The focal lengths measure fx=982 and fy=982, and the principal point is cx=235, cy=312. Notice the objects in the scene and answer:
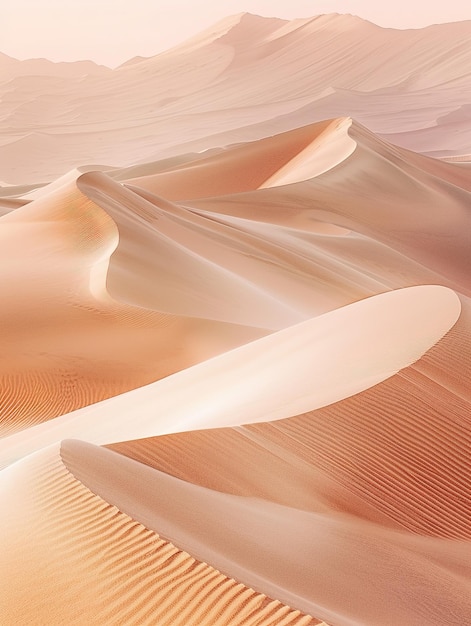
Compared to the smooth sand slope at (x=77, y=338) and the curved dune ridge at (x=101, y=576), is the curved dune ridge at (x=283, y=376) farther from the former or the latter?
the curved dune ridge at (x=101, y=576)

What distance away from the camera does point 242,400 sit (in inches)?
283

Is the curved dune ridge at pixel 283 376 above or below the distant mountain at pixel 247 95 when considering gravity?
above

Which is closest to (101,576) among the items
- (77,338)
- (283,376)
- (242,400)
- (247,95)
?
(242,400)

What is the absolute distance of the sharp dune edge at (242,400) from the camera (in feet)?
12.0

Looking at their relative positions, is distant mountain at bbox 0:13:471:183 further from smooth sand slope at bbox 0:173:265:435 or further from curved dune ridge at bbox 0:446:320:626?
curved dune ridge at bbox 0:446:320:626

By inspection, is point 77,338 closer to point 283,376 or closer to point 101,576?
point 283,376

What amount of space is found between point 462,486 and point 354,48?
340 ft

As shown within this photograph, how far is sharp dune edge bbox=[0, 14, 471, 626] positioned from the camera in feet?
12.0

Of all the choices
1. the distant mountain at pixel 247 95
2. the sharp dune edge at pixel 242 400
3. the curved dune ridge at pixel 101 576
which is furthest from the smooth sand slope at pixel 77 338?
the distant mountain at pixel 247 95

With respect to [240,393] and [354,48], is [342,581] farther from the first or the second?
A: [354,48]

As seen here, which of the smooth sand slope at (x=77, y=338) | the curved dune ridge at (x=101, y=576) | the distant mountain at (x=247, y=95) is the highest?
the curved dune ridge at (x=101, y=576)

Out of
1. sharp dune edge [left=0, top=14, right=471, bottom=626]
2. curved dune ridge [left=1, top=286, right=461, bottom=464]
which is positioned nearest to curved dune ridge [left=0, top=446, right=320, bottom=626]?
sharp dune edge [left=0, top=14, right=471, bottom=626]

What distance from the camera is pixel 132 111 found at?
9419cm

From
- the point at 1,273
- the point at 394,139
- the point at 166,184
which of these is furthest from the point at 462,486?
the point at 394,139
